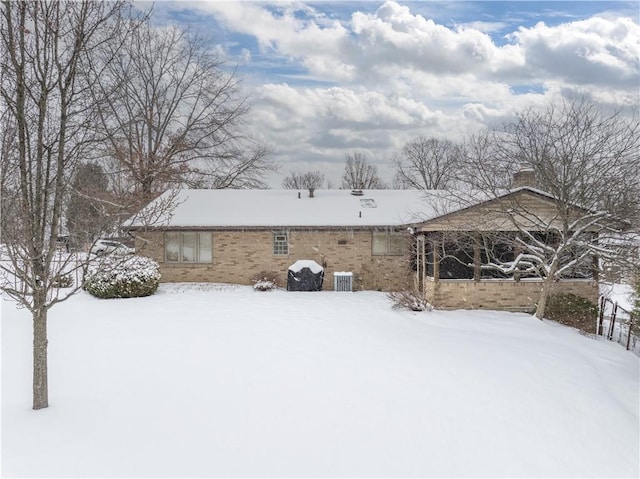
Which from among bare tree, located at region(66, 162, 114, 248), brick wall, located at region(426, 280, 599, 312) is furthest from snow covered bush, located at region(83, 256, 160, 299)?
brick wall, located at region(426, 280, 599, 312)

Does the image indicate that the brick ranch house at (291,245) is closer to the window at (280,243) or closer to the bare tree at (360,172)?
→ the window at (280,243)

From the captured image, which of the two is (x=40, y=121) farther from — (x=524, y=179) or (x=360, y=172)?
(x=360, y=172)

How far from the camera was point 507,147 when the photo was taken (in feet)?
43.7

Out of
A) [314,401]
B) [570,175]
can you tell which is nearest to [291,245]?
[570,175]

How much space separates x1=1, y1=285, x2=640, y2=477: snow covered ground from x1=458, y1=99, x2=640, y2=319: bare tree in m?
2.93

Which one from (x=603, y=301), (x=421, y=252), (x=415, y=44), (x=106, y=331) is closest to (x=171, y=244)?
(x=106, y=331)

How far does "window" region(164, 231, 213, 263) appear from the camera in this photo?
18.0 metres

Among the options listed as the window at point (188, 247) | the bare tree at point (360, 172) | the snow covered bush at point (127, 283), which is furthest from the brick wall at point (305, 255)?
the bare tree at point (360, 172)

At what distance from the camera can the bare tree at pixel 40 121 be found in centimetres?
529

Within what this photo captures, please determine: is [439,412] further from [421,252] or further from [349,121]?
[349,121]

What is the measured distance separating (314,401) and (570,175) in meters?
10.3

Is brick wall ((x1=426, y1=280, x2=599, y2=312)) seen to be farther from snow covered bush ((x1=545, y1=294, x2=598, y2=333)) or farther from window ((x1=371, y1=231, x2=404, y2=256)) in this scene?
window ((x1=371, y1=231, x2=404, y2=256))

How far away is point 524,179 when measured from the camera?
1424 centimetres

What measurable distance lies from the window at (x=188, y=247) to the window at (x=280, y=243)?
9.23 ft
